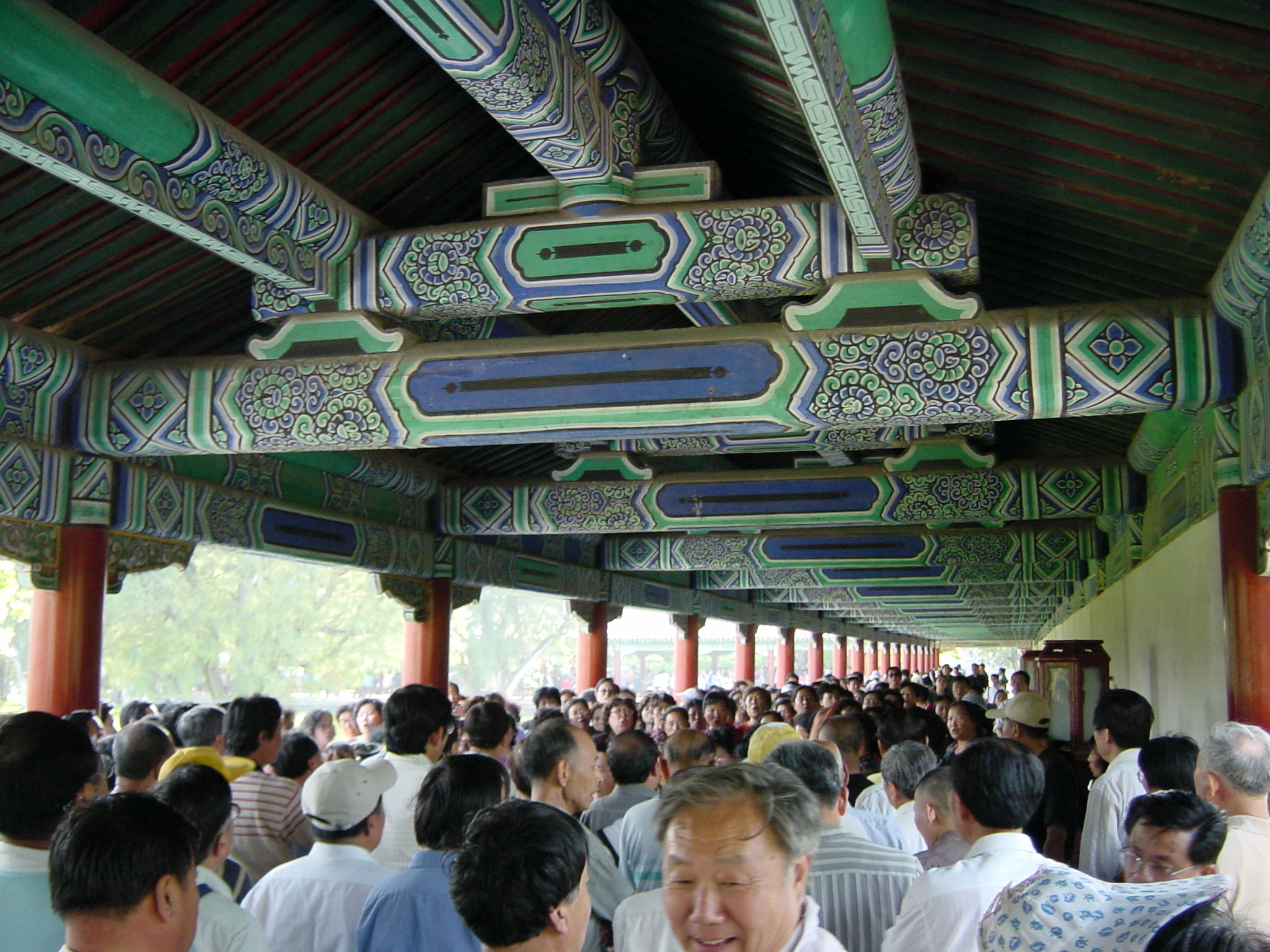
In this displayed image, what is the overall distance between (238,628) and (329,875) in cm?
2488

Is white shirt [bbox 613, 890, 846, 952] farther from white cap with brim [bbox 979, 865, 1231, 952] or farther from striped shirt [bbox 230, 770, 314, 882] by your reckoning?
striped shirt [bbox 230, 770, 314, 882]

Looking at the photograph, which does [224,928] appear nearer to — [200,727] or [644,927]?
[644,927]

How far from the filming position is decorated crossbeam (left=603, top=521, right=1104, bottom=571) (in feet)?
37.0

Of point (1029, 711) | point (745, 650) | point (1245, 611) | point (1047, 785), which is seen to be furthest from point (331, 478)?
point (745, 650)

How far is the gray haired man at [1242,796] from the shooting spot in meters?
3.02

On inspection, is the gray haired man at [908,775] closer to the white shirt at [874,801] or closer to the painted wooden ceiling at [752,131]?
the white shirt at [874,801]

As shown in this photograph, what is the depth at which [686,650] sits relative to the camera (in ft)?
55.4

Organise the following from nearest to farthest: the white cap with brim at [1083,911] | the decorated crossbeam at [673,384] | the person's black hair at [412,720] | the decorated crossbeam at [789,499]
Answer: the white cap with brim at [1083,911], the person's black hair at [412,720], the decorated crossbeam at [673,384], the decorated crossbeam at [789,499]

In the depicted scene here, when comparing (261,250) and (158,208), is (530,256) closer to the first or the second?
(261,250)

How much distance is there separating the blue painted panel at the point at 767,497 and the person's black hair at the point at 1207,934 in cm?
818

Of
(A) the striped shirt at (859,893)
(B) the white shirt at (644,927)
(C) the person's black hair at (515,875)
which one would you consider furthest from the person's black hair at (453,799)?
(A) the striped shirt at (859,893)

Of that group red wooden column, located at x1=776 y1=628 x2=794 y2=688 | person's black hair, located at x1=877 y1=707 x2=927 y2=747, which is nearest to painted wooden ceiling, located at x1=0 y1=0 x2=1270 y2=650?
person's black hair, located at x1=877 y1=707 x2=927 y2=747

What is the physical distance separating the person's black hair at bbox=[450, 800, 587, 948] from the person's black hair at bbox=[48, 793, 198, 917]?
0.50 metres

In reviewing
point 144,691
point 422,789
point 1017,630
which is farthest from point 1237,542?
point 1017,630
